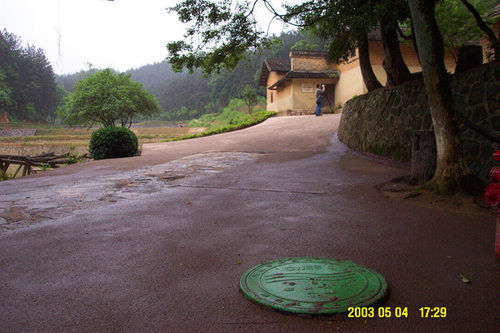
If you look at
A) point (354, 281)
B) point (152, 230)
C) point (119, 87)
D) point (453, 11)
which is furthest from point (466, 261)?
point (119, 87)

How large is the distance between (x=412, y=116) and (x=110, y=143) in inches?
444

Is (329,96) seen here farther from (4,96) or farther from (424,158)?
(4,96)

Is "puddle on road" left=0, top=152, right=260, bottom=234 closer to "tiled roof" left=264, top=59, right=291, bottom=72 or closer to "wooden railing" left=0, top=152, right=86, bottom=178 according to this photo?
"wooden railing" left=0, top=152, right=86, bottom=178

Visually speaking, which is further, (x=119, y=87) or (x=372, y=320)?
(x=119, y=87)

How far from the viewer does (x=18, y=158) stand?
12625 millimetres

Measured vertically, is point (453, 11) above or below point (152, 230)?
above

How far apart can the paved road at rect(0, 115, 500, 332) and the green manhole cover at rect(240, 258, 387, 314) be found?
8 centimetres

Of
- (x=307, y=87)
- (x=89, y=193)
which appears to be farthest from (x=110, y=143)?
(x=307, y=87)

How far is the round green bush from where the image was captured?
1368 cm

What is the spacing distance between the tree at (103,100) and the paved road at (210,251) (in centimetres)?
2626

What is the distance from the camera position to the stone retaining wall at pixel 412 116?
19.5 feet

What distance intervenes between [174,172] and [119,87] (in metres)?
26.7

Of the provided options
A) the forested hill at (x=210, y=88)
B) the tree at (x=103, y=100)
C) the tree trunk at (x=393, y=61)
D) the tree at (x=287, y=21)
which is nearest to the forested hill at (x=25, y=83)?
the forested hill at (x=210, y=88)

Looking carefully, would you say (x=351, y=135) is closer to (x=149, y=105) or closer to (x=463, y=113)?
(x=463, y=113)
